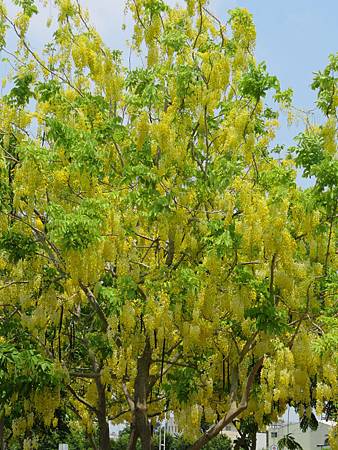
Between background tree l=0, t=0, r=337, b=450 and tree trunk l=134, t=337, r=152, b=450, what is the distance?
0.07ft

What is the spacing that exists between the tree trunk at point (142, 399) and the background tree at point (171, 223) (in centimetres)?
2

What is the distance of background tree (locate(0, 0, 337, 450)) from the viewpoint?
8.05m

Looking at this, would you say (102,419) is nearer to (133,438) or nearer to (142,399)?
(133,438)

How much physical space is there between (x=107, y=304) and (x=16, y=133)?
2.51 meters

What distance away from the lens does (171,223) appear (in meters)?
8.61

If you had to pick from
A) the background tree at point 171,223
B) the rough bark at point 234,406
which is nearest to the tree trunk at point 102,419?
the background tree at point 171,223

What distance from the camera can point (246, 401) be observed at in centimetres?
835

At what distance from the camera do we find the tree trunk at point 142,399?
909cm

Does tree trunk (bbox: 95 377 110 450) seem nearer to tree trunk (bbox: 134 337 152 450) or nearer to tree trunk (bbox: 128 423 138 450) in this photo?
tree trunk (bbox: 128 423 138 450)

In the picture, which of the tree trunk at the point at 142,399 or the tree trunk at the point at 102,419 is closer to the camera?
the tree trunk at the point at 142,399

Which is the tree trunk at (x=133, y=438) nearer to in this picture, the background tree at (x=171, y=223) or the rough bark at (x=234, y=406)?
the background tree at (x=171, y=223)

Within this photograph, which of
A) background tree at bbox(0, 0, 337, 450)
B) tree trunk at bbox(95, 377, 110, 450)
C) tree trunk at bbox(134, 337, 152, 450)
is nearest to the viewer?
background tree at bbox(0, 0, 337, 450)

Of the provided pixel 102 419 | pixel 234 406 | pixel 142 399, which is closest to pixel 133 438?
pixel 102 419

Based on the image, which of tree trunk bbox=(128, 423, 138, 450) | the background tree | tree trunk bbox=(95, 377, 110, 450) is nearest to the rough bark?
the background tree
